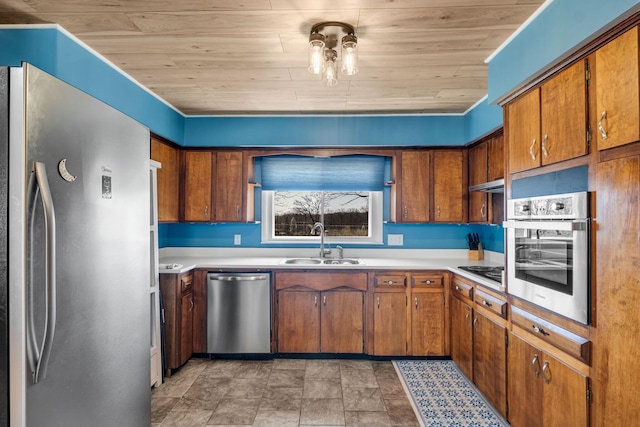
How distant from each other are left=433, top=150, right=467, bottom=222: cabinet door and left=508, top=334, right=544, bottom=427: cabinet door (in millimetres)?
1709

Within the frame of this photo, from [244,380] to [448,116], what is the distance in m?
3.15

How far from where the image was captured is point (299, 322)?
348 centimetres

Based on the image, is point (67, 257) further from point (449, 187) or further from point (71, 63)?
point (449, 187)

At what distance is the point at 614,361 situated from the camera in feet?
4.70

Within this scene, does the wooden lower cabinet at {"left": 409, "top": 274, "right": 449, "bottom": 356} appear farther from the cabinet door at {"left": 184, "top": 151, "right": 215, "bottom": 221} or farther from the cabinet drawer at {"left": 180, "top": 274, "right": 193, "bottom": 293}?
the cabinet door at {"left": 184, "top": 151, "right": 215, "bottom": 221}

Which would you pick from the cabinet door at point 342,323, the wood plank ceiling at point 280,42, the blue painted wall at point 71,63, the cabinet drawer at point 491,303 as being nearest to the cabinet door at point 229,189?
the wood plank ceiling at point 280,42

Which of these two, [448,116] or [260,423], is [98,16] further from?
[448,116]

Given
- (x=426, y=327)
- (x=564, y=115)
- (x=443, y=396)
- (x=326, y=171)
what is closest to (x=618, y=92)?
(x=564, y=115)

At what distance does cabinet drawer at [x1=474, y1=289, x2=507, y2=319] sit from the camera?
7.69ft

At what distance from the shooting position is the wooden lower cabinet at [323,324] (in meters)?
3.47

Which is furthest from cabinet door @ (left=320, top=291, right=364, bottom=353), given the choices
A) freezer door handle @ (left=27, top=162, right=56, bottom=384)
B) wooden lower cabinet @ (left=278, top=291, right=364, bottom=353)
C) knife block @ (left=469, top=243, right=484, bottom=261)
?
freezer door handle @ (left=27, top=162, right=56, bottom=384)

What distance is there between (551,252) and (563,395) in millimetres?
650

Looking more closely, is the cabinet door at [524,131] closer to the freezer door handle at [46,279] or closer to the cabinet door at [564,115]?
the cabinet door at [564,115]

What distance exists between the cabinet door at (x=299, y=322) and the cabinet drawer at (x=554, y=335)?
5.79 feet
